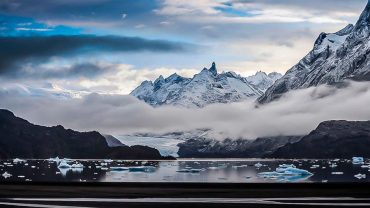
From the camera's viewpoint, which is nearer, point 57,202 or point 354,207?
point 354,207

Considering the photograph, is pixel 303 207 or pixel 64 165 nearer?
pixel 303 207

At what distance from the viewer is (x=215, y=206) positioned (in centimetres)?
3164

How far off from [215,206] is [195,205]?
42.3 inches

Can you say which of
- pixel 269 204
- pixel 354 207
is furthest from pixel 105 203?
pixel 354 207

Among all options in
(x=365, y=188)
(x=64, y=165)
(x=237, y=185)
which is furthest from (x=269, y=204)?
(x=64, y=165)

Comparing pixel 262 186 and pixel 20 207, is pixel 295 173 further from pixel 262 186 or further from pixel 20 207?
pixel 20 207

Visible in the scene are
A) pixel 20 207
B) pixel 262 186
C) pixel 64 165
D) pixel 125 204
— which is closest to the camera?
pixel 20 207

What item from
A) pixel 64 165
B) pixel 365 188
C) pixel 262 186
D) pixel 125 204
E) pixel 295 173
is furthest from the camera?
pixel 64 165

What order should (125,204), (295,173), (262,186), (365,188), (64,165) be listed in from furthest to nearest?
(64,165) → (295,173) → (262,186) → (365,188) → (125,204)

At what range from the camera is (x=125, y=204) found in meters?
33.4

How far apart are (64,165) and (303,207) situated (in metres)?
161

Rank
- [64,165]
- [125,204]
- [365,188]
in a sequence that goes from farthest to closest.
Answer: [64,165] → [365,188] → [125,204]

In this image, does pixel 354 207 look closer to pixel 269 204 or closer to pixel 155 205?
pixel 269 204

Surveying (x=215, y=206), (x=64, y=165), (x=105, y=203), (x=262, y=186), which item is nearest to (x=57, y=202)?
(x=105, y=203)
